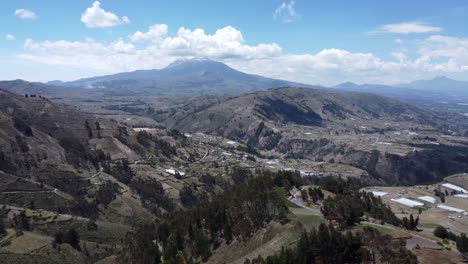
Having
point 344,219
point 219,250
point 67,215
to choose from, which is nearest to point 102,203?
point 67,215

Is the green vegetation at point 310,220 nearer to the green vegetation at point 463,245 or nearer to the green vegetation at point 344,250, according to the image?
the green vegetation at point 344,250

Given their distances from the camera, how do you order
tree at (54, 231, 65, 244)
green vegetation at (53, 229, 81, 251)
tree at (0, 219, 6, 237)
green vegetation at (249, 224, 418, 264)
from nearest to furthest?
green vegetation at (249, 224, 418, 264), tree at (0, 219, 6, 237), tree at (54, 231, 65, 244), green vegetation at (53, 229, 81, 251)

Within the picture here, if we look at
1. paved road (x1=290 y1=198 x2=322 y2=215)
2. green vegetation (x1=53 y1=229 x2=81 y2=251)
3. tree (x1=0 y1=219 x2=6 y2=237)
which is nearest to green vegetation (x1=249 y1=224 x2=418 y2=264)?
paved road (x1=290 y1=198 x2=322 y2=215)

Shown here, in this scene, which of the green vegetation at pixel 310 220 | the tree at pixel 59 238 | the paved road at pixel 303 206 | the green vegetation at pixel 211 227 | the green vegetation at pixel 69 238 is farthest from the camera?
the green vegetation at pixel 69 238

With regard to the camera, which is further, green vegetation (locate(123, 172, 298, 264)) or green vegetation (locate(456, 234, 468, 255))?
green vegetation (locate(123, 172, 298, 264))

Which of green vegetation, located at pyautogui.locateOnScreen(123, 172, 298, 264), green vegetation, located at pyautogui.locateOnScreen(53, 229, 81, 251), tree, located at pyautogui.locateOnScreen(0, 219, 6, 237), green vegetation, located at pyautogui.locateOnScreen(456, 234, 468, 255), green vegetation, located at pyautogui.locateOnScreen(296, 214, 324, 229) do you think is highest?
green vegetation, located at pyautogui.locateOnScreen(456, 234, 468, 255)

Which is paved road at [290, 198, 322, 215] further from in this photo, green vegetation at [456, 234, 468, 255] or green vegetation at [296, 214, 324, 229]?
green vegetation at [456, 234, 468, 255]

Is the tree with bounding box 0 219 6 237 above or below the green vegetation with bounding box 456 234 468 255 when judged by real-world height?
below

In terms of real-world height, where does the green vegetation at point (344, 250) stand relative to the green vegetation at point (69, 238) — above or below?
above

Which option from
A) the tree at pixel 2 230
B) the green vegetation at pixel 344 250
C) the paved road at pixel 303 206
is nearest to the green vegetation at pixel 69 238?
the tree at pixel 2 230

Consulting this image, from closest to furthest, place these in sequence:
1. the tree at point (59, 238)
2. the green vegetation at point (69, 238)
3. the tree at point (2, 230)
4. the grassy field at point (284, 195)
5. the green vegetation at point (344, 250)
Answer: the green vegetation at point (344, 250) < the grassy field at point (284, 195) < the tree at point (2, 230) < the tree at point (59, 238) < the green vegetation at point (69, 238)

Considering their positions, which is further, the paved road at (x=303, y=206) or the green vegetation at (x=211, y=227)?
the paved road at (x=303, y=206)

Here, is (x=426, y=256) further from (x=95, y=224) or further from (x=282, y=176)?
(x=95, y=224)
